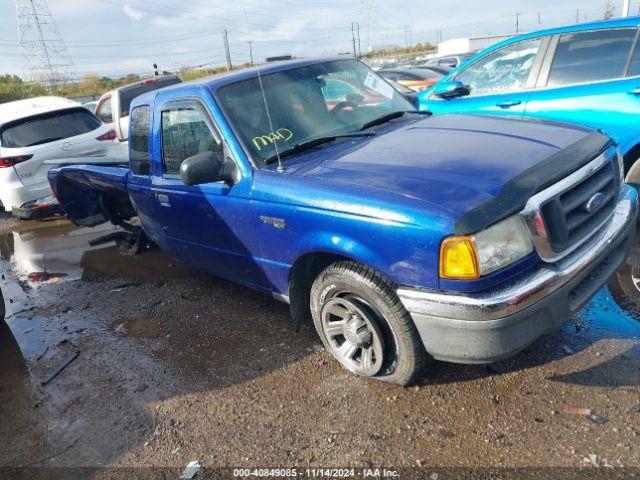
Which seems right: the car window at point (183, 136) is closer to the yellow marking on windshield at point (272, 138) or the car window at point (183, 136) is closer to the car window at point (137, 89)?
the yellow marking on windshield at point (272, 138)

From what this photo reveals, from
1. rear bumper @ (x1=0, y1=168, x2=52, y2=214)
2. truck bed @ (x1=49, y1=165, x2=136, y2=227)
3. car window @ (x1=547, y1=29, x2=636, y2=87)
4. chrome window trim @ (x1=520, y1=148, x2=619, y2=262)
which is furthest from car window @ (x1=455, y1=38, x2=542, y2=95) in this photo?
rear bumper @ (x1=0, y1=168, x2=52, y2=214)

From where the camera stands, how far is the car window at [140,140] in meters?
4.22

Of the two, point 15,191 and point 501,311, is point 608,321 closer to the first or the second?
Answer: point 501,311

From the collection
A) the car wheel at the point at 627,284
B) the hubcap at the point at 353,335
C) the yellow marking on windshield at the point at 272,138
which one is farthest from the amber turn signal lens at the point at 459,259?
the car wheel at the point at 627,284

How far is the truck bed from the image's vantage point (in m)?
5.39

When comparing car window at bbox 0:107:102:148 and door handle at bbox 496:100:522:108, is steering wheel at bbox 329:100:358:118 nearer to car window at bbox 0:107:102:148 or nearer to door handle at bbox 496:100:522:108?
door handle at bbox 496:100:522:108

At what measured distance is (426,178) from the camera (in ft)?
8.68

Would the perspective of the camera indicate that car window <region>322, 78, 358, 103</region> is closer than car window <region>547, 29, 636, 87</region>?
Yes

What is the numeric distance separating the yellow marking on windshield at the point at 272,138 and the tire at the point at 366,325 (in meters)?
0.97

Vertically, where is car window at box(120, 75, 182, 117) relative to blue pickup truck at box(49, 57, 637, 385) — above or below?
above

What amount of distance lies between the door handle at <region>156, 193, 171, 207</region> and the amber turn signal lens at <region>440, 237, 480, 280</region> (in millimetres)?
2457

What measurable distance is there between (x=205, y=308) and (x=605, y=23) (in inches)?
175

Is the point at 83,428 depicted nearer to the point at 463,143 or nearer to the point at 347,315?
the point at 347,315

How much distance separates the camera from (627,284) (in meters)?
3.79
